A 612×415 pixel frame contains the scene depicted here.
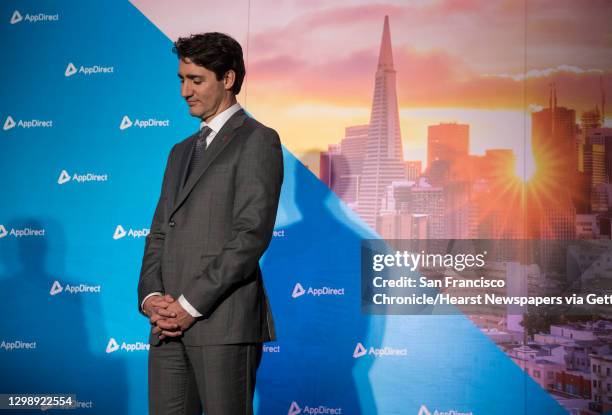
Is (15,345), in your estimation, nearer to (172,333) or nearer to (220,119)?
(172,333)

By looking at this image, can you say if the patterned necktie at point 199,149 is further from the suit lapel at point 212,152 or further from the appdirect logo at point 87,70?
the appdirect logo at point 87,70

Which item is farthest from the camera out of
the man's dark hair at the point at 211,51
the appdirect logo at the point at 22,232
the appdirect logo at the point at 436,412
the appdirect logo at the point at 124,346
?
the appdirect logo at the point at 22,232

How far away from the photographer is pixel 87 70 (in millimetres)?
3996

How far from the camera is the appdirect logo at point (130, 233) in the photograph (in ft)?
12.7

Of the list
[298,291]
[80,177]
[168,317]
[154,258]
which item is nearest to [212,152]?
[154,258]

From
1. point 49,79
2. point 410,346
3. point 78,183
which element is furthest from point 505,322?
point 49,79

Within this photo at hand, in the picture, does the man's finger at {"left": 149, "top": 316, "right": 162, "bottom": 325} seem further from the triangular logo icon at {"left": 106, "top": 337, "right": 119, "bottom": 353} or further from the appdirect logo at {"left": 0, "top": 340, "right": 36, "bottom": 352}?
the appdirect logo at {"left": 0, "top": 340, "right": 36, "bottom": 352}

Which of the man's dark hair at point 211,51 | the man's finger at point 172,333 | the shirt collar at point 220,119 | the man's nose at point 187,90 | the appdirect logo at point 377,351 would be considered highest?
the man's dark hair at point 211,51

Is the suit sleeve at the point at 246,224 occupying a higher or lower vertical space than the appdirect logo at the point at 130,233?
lower

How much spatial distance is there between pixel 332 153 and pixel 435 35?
3.07 feet

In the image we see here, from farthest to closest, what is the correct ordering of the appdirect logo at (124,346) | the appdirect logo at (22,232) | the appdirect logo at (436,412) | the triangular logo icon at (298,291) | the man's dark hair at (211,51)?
the appdirect logo at (22,232), the appdirect logo at (124,346), the triangular logo icon at (298,291), the appdirect logo at (436,412), the man's dark hair at (211,51)

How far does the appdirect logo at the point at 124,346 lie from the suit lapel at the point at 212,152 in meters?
2.14

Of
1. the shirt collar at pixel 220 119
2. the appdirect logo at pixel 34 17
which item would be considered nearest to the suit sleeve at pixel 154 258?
the shirt collar at pixel 220 119

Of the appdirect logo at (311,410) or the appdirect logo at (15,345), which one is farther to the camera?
the appdirect logo at (15,345)
